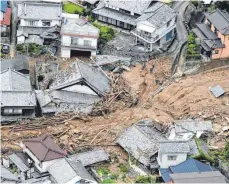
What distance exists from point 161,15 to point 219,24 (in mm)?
4907

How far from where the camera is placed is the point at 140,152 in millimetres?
40250

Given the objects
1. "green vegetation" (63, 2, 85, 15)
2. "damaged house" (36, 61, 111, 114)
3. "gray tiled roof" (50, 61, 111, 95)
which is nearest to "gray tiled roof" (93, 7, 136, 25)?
"green vegetation" (63, 2, 85, 15)

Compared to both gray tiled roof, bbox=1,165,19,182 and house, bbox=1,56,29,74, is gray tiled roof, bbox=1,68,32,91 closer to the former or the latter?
house, bbox=1,56,29,74

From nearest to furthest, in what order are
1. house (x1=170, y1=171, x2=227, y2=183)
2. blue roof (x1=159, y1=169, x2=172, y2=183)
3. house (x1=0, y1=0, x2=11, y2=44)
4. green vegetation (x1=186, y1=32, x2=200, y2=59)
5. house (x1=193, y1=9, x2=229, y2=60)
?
house (x1=170, y1=171, x2=227, y2=183), blue roof (x1=159, y1=169, x2=172, y2=183), house (x1=193, y1=9, x2=229, y2=60), green vegetation (x1=186, y1=32, x2=200, y2=59), house (x1=0, y1=0, x2=11, y2=44)

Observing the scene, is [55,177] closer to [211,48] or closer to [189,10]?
[211,48]

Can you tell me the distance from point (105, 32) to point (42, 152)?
16.3m

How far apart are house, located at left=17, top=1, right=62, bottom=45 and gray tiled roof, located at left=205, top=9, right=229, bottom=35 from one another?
11.7m

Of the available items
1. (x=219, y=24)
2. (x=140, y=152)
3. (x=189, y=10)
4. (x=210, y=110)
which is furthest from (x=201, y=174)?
(x=189, y=10)

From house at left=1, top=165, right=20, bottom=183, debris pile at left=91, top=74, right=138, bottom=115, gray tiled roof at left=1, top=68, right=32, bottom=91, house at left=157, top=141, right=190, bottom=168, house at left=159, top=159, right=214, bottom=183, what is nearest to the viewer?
house at left=1, top=165, right=20, bottom=183

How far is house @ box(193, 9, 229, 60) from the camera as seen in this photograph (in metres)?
48.6

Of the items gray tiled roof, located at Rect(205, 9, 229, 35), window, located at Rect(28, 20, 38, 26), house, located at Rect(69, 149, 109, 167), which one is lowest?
house, located at Rect(69, 149, 109, 167)

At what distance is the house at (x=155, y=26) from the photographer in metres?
50.6

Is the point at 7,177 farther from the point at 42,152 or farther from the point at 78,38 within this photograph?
the point at 78,38

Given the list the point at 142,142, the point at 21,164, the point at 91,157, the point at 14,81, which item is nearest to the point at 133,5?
the point at 14,81
